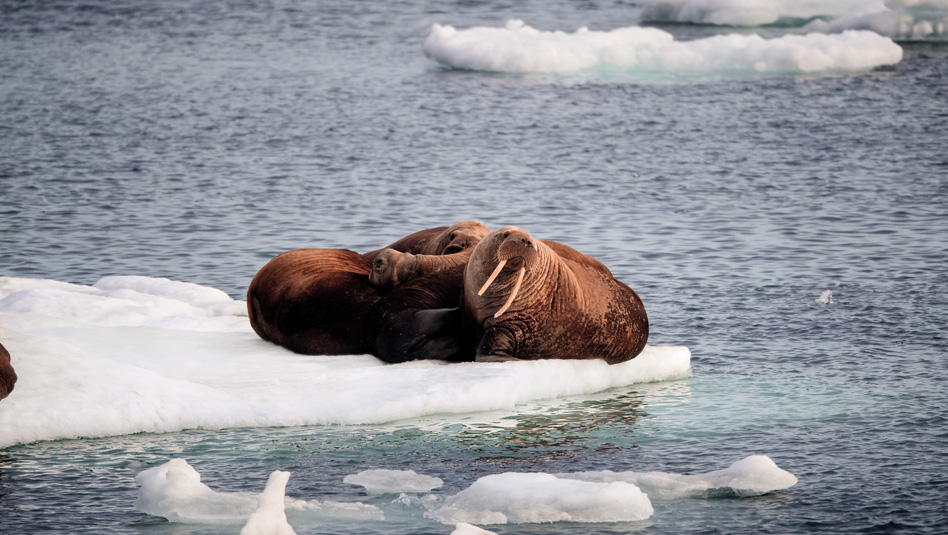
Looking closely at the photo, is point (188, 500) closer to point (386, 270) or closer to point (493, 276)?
point (493, 276)

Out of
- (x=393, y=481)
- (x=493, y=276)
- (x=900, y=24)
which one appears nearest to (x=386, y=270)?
(x=493, y=276)

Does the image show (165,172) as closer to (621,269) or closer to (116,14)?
(621,269)

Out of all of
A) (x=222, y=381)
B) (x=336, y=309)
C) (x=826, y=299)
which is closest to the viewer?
(x=222, y=381)

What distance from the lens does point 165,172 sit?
18.5m

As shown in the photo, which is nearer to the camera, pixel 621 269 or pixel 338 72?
pixel 621 269

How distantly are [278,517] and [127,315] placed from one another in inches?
182

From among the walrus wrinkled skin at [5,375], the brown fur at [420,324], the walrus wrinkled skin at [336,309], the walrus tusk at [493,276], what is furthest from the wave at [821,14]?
the walrus wrinkled skin at [5,375]

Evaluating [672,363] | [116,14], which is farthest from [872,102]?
[116,14]

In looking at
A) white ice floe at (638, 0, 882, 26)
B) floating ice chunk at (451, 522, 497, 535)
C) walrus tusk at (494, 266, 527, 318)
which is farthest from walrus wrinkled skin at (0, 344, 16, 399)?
white ice floe at (638, 0, 882, 26)

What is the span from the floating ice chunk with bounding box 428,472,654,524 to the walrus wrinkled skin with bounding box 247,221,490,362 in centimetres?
248

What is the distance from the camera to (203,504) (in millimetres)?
6285

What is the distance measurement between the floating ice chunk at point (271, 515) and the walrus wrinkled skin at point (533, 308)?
2653 mm

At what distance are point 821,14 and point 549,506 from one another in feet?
91.8

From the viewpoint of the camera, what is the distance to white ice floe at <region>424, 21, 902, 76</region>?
84.9ft
